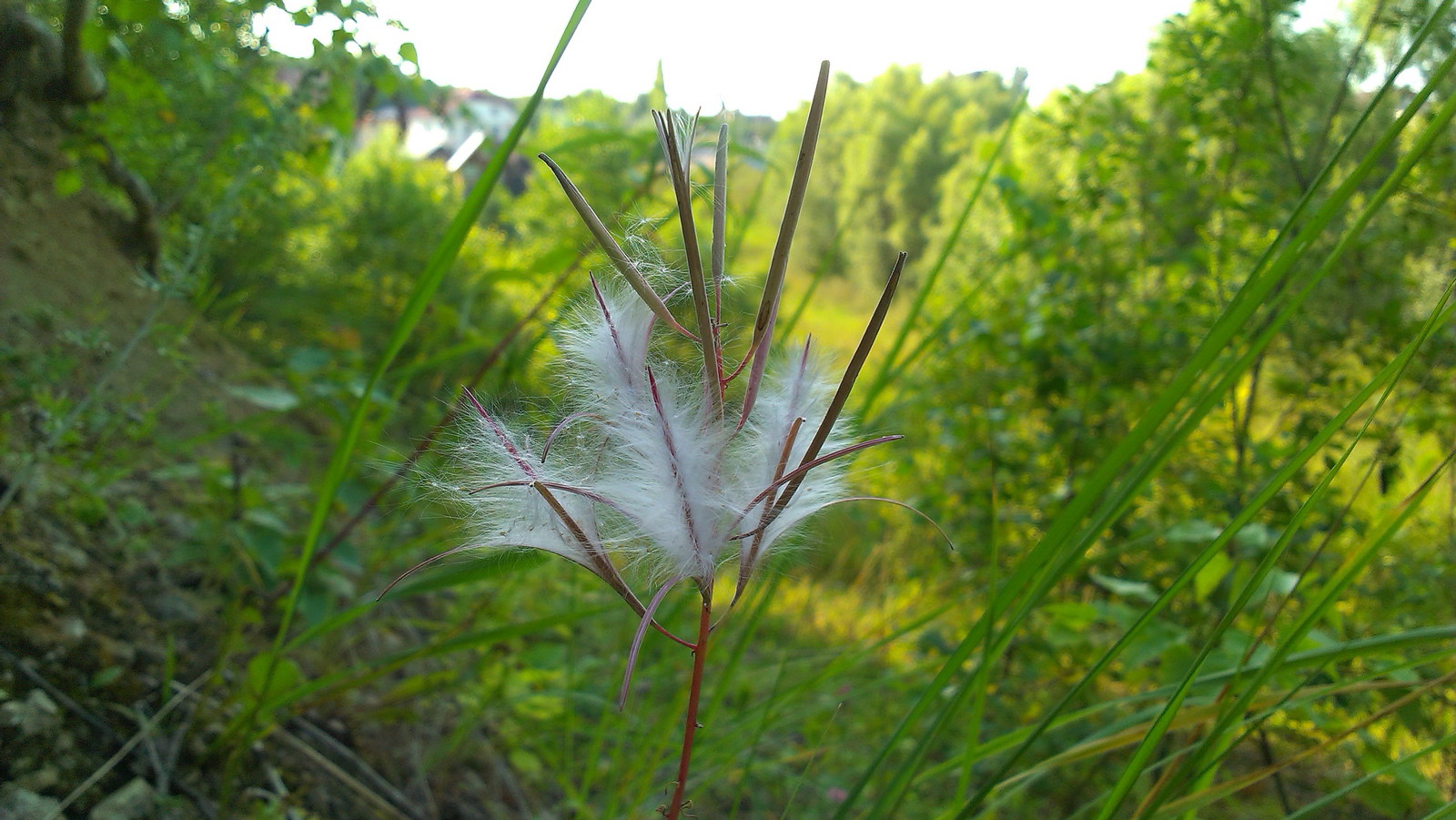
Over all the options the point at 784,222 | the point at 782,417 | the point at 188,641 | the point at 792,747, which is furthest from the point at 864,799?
the point at 784,222

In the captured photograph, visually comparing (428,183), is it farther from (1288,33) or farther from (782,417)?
(782,417)

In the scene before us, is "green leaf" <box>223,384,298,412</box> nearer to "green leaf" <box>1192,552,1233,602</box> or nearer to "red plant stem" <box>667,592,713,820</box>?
"red plant stem" <box>667,592,713,820</box>

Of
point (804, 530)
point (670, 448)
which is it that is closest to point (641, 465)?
point (670, 448)

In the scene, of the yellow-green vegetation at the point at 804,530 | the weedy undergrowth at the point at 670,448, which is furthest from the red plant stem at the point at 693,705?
the yellow-green vegetation at the point at 804,530

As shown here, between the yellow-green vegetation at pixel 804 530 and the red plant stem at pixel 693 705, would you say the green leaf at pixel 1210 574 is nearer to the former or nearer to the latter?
the yellow-green vegetation at pixel 804 530

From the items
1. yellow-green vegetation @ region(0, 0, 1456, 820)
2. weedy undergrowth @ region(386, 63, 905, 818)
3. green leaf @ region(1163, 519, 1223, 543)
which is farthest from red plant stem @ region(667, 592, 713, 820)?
green leaf @ region(1163, 519, 1223, 543)

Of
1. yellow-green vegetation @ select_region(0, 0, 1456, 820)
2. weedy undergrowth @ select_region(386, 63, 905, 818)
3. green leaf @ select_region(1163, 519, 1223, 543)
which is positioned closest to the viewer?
weedy undergrowth @ select_region(386, 63, 905, 818)

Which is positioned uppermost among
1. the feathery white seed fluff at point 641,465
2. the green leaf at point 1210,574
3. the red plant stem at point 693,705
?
the feathery white seed fluff at point 641,465

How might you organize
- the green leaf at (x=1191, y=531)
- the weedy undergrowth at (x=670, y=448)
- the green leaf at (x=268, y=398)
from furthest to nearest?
the green leaf at (x=268, y=398), the green leaf at (x=1191, y=531), the weedy undergrowth at (x=670, y=448)
